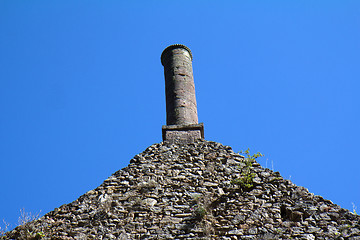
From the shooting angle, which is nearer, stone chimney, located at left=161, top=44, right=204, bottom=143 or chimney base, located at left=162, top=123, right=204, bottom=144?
chimney base, located at left=162, top=123, right=204, bottom=144

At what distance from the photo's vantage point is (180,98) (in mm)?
10148

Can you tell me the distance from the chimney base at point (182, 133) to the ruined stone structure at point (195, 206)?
405mm

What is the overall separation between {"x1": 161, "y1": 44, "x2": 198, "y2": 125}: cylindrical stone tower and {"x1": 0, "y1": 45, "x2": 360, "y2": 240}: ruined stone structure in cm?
166

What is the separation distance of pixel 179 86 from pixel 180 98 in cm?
42

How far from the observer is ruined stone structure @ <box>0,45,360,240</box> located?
6523mm

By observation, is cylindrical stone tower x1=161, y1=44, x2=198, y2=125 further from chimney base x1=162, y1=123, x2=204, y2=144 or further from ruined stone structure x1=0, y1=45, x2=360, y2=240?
ruined stone structure x1=0, y1=45, x2=360, y2=240

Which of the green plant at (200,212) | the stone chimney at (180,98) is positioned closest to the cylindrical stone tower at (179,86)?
the stone chimney at (180,98)

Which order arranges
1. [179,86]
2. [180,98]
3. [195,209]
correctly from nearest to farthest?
1. [195,209]
2. [180,98]
3. [179,86]

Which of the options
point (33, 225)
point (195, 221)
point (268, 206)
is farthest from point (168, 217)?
point (33, 225)

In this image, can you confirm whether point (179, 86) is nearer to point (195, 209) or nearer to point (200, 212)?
point (195, 209)

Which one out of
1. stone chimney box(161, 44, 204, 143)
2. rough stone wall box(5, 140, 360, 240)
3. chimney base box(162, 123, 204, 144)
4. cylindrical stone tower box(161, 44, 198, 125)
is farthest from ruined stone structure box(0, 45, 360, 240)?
cylindrical stone tower box(161, 44, 198, 125)

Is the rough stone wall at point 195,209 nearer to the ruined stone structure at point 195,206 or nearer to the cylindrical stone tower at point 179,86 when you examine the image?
the ruined stone structure at point 195,206

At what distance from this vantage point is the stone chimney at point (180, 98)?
8.86m

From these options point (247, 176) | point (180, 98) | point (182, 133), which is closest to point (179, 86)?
point (180, 98)
